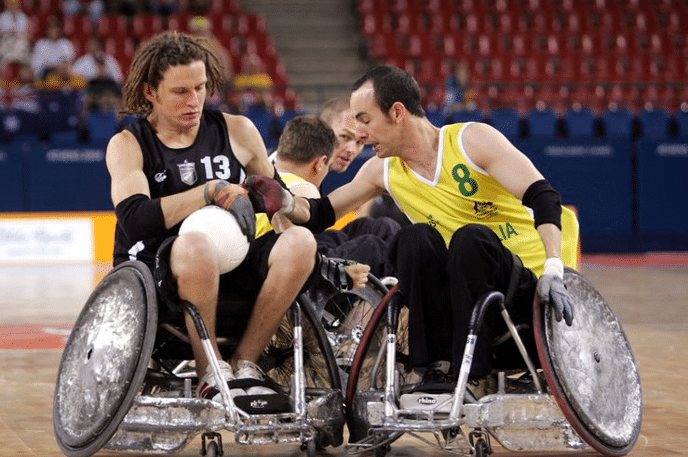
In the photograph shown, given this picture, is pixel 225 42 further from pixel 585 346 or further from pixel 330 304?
pixel 585 346

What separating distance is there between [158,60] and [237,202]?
2.29ft

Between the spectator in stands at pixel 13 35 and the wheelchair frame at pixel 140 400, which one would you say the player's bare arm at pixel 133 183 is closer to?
the wheelchair frame at pixel 140 400

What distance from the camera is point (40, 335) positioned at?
813 centimetres

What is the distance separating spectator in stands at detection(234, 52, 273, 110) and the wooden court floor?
3184 mm

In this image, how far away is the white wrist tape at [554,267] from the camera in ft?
13.2

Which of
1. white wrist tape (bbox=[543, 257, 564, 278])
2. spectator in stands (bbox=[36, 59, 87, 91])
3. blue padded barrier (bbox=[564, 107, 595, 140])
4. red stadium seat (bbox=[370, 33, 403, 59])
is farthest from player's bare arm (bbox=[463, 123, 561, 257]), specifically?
red stadium seat (bbox=[370, 33, 403, 59])

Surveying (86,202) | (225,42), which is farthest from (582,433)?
(225,42)

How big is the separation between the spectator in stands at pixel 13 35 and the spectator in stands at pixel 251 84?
259 cm

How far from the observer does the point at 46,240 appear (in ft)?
45.7

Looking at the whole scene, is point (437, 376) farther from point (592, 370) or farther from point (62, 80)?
point (62, 80)

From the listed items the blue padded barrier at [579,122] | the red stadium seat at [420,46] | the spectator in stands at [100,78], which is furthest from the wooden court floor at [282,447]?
the red stadium seat at [420,46]

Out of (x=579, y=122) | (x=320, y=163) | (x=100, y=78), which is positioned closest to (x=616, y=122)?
(x=579, y=122)

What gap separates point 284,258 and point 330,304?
95 centimetres

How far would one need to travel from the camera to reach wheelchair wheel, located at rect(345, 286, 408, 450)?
424cm
